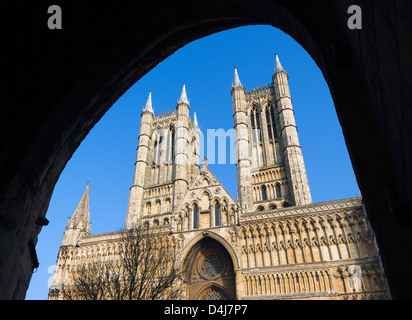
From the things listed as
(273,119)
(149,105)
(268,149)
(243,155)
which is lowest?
(243,155)

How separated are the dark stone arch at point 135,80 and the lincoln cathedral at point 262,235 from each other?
63.0 ft

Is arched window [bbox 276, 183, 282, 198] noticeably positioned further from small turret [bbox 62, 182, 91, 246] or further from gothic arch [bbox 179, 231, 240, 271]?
small turret [bbox 62, 182, 91, 246]

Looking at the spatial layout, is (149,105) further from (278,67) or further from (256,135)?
(278,67)

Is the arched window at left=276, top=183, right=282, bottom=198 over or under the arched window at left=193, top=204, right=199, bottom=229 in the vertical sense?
over

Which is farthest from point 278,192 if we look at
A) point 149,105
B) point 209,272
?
point 149,105

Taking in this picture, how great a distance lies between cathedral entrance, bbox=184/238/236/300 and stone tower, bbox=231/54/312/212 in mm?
7824

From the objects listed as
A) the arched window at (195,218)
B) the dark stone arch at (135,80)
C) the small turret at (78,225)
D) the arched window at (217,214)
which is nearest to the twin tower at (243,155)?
the small turret at (78,225)

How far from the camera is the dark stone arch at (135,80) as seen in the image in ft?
5.76

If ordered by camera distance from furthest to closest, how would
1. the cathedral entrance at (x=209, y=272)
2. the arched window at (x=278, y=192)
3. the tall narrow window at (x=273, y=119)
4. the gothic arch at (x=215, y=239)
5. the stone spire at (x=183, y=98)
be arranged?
the stone spire at (x=183, y=98) → the tall narrow window at (x=273, y=119) → the arched window at (x=278, y=192) → the cathedral entrance at (x=209, y=272) → the gothic arch at (x=215, y=239)

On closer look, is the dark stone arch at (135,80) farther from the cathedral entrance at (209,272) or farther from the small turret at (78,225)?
the small turret at (78,225)

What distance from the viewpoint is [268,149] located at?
1503 inches

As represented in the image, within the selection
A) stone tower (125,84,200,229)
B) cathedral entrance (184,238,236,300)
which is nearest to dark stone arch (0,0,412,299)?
cathedral entrance (184,238,236,300)

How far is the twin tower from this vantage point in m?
33.2

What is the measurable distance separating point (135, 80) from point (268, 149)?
35346 millimetres
